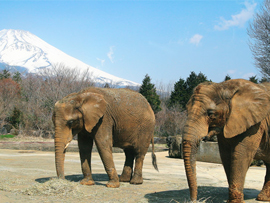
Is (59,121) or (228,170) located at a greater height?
(59,121)

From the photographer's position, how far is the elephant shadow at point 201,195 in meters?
6.97

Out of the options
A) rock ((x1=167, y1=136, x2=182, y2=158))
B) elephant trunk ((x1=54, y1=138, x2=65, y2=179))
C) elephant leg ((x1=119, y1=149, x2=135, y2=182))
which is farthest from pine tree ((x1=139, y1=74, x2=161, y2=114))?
elephant trunk ((x1=54, y1=138, x2=65, y2=179))

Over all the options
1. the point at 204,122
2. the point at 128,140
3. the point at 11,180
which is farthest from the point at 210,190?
the point at 11,180

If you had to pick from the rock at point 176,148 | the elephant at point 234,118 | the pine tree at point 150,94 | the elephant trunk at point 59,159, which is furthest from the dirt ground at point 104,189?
the pine tree at point 150,94

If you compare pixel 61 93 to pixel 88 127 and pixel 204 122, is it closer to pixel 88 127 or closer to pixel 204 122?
pixel 88 127

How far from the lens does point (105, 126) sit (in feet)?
28.4

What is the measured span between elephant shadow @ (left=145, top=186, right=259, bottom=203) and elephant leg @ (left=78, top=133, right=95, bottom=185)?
6.42 ft

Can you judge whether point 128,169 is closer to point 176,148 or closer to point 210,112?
point 210,112

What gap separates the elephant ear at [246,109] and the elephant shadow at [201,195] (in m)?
1.78

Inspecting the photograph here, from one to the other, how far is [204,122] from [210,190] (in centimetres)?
328

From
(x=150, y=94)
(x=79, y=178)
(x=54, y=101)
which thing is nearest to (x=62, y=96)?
(x=54, y=101)

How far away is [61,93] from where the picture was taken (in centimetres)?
3247

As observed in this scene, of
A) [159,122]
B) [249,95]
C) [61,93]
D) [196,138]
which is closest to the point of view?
[196,138]

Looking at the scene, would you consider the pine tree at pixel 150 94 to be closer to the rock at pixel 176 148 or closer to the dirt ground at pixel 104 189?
the rock at pixel 176 148
